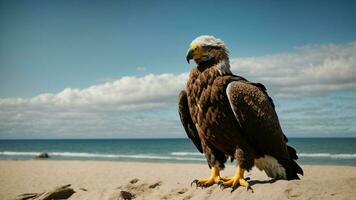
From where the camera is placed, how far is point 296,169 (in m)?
5.00

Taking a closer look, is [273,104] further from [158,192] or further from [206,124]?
[158,192]

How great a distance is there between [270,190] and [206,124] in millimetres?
1144

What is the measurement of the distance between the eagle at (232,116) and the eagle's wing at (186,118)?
0.73ft

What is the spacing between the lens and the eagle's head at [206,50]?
16.5 ft

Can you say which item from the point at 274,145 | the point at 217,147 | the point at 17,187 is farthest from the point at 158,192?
the point at 17,187

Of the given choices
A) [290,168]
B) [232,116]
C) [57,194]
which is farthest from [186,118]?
[57,194]

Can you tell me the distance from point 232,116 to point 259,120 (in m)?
0.36

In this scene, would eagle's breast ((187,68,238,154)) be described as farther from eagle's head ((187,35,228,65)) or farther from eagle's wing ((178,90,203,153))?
eagle's wing ((178,90,203,153))

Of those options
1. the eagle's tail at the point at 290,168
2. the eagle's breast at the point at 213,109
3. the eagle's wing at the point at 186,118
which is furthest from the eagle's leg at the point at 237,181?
the eagle's wing at the point at 186,118

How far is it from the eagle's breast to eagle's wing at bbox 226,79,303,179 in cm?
12

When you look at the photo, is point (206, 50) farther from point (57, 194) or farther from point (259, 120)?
point (57, 194)

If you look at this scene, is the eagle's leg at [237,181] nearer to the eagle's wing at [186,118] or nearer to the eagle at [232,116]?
the eagle at [232,116]

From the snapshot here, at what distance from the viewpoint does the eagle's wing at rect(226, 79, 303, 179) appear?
464 cm

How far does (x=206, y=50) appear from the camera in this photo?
16.7ft
